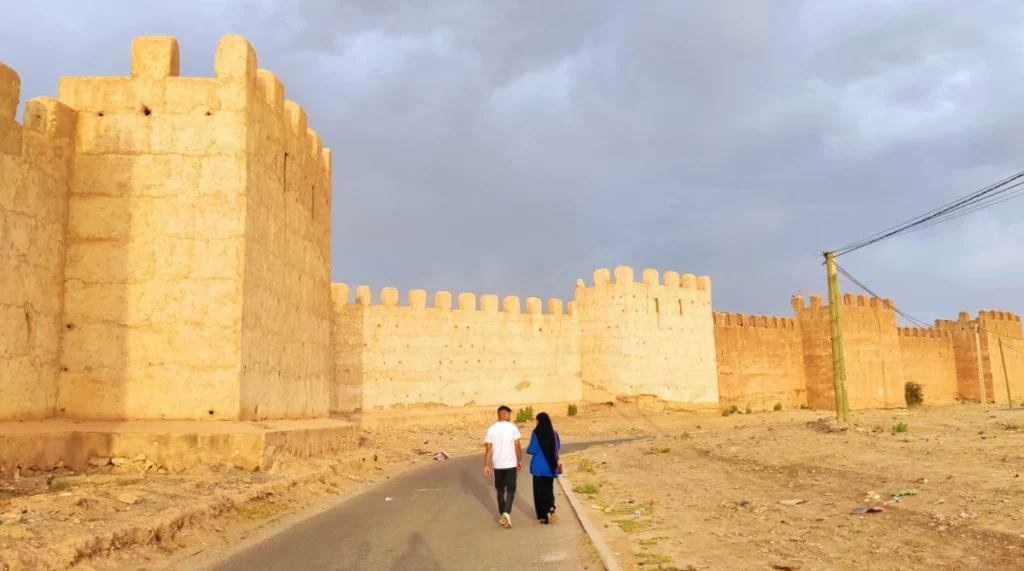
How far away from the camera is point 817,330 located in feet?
110

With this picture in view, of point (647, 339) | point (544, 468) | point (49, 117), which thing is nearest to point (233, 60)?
point (49, 117)

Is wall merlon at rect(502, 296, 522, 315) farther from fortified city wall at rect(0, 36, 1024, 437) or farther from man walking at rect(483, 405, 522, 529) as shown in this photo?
man walking at rect(483, 405, 522, 529)

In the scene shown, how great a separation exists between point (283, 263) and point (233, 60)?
316cm

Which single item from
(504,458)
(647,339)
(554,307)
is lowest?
(504,458)

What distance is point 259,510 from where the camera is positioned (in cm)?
862

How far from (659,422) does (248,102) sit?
19520mm

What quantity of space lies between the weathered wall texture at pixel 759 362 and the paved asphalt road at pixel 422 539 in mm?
21920

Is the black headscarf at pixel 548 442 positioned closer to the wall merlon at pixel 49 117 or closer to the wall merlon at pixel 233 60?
the wall merlon at pixel 233 60

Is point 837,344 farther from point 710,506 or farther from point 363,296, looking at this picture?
point 363,296

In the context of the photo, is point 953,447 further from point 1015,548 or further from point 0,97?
point 0,97

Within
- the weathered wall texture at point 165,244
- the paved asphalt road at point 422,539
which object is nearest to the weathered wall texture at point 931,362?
the paved asphalt road at point 422,539

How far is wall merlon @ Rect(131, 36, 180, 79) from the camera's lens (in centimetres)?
1080

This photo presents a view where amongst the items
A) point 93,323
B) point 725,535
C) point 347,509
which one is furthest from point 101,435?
point 725,535

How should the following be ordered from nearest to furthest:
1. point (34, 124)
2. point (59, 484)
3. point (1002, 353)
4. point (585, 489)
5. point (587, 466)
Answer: point (59, 484)
point (34, 124)
point (585, 489)
point (587, 466)
point (1002, 353)
